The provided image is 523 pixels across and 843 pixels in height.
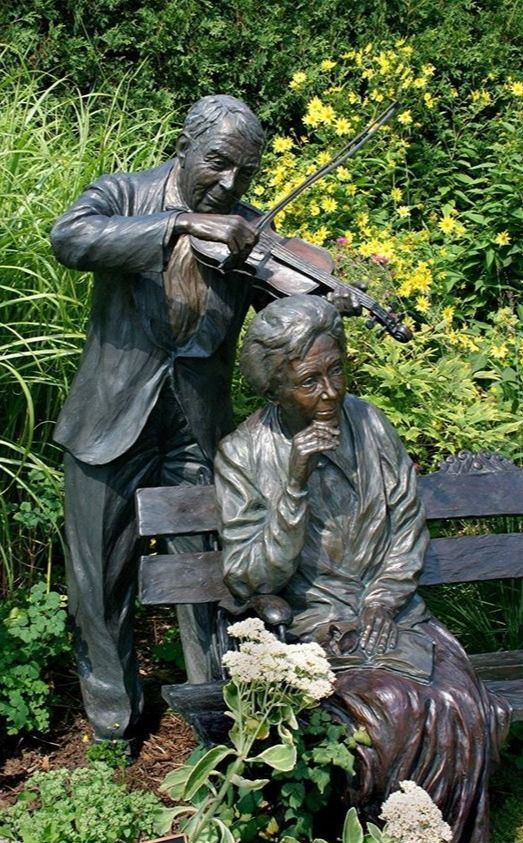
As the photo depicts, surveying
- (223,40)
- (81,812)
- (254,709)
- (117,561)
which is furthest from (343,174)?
(254,709)

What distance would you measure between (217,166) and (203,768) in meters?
1.71

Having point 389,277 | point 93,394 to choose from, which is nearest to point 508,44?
point 389,277

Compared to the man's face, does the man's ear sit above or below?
above

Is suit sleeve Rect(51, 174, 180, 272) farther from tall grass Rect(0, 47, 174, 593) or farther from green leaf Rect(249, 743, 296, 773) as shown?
green leaf Rect(249, 743, 296, 773)

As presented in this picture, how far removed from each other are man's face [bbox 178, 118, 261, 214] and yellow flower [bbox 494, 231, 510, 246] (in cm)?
324

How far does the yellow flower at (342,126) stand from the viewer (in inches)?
281

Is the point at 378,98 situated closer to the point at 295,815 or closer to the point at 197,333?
the point at 197,333

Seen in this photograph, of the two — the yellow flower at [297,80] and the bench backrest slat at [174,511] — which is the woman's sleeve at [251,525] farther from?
the yellow flower at [297,80]

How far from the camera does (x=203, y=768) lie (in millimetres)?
3434

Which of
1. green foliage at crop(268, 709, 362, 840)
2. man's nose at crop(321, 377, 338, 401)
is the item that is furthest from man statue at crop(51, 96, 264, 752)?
green foliage at crop(268, 709, 362, 840)

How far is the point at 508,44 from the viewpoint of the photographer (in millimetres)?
8664

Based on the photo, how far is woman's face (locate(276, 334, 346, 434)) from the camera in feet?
12.9

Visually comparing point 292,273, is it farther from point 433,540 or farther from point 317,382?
point 433,540

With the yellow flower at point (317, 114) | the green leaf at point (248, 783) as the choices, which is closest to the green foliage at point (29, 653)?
the green leaf at point (248, 783)
